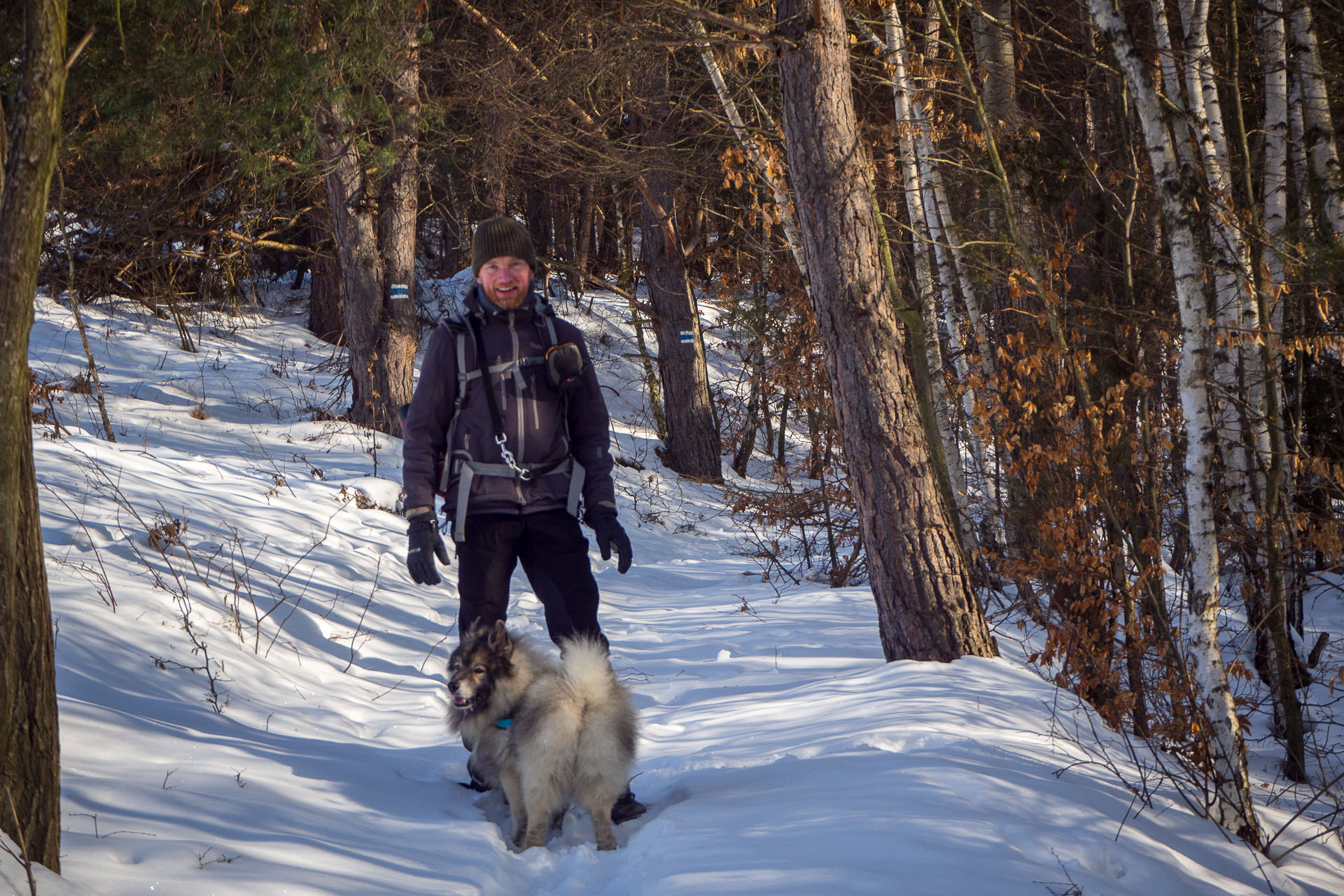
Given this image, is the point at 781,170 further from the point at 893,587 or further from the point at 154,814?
the point at 154,814

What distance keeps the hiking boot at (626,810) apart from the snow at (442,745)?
0.18 feet

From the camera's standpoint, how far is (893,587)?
540cm

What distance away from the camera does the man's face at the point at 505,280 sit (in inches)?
160

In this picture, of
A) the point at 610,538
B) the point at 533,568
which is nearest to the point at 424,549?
the point at 533,568

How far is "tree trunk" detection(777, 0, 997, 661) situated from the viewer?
5324mm

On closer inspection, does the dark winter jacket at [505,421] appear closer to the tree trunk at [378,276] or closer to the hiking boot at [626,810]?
the hiking boot at [626,810]

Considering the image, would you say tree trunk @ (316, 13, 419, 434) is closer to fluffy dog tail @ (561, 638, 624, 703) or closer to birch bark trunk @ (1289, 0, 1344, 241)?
fluffy dog tail @ (561, 638, 624, 703)

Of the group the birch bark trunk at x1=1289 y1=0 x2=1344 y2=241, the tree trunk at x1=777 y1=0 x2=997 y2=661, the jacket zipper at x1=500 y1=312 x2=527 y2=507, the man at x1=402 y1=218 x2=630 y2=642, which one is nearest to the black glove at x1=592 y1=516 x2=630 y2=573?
the man at x1=402 y1=218 x2=630 y2=642

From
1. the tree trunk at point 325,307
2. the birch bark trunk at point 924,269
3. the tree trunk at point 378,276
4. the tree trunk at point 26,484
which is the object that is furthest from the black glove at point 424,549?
the tree trunk at point 325,307

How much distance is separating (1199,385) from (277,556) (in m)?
6.19

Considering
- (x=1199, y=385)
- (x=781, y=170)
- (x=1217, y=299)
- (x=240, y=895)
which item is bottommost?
(x=240, y=895)

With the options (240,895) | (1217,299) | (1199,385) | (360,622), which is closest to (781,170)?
(1217,299)

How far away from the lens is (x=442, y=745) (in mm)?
4672

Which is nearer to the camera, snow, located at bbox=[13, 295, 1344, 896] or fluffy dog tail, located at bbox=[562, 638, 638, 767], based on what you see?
snow, located at bbox=[13, 295, 1344, 896]
